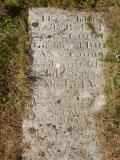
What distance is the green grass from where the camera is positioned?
6.05m

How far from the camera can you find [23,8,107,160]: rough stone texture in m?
6.05

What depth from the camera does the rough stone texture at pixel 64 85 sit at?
6.05 m

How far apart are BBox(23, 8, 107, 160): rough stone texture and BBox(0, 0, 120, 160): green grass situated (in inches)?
3.7

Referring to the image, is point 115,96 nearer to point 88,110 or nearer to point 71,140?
point 88,110

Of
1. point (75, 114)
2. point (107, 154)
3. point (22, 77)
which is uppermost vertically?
point (22, 77)

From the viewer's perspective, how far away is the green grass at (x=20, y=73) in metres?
6.05

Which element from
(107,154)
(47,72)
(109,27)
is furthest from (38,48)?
(107,154)

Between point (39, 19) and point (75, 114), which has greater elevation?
point (39, 19)

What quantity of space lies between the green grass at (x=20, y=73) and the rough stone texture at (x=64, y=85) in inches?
3.7

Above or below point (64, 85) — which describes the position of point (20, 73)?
above

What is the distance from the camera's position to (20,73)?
6258 millimetres

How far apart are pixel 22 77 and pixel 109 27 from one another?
4.41ft

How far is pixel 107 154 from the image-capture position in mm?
6020

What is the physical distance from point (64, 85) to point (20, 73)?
0.58 metres
